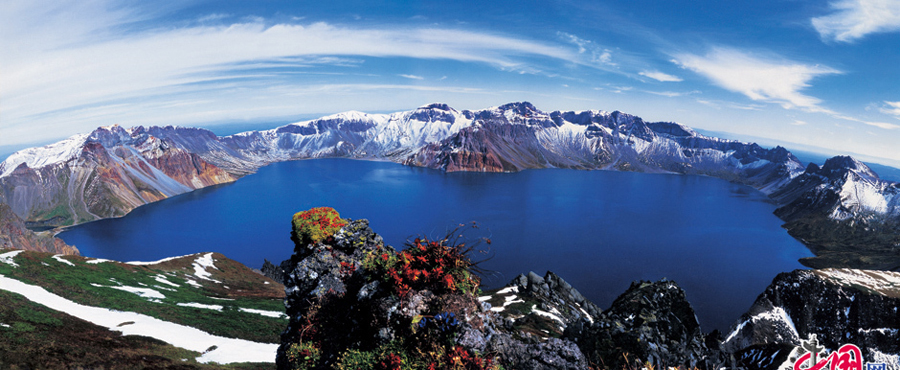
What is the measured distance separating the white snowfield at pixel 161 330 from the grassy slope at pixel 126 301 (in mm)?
1106

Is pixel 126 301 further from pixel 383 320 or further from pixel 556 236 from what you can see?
pixel 556 236

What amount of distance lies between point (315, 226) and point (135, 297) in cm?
3129

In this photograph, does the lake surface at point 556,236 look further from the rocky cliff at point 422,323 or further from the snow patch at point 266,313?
the rocky cliff at point 422,323

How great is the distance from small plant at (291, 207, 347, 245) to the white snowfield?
42.0 ft

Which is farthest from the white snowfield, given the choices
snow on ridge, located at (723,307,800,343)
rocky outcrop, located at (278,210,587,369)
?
snow on ridge, located at (723,307,800,343)

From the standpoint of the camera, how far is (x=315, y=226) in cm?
1245

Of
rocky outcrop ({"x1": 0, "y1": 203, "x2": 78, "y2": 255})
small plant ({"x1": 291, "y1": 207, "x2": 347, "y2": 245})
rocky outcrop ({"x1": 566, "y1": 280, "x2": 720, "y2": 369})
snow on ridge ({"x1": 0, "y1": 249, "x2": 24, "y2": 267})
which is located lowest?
rocky outcrop ({"x1": 0, "y1": 203, "x2": 78, "y2": 255})

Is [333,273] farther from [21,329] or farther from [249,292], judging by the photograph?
[249,292]

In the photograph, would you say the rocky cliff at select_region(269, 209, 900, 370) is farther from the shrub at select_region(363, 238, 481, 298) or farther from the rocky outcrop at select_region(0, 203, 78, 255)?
the rocky outcrop at select_region(0, 203, 78, 255)

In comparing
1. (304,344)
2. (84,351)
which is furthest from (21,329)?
(304,344)

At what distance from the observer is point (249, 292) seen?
49.2 m

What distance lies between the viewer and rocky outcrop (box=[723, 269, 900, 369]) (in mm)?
26141

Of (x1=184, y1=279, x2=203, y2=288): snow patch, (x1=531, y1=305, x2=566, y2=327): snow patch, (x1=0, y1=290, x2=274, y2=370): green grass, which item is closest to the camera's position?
(x1=0, y1=290, x2=274, y2=370): green grass

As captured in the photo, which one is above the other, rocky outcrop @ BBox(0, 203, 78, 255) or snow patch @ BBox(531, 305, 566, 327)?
snow patch @ BBox(531, 305, 566, 327)
